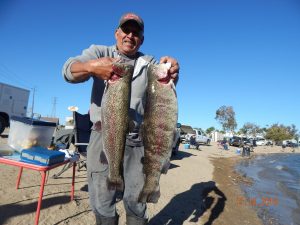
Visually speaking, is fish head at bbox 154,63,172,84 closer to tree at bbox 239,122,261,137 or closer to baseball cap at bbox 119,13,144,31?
baseball cap at bbox 119,13,144,31

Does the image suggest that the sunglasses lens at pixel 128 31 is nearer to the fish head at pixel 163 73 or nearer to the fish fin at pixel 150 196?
the fish head at pixel 163 73

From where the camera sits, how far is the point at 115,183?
2.99 metres

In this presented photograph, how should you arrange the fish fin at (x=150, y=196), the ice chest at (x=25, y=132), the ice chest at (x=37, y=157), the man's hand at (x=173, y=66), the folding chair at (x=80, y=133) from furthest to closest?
→ the folding chair at (x=80, y=133), the ice chest at (x=25, y=132), the ice chest at (x=37, y=157), the fish fin at (x=150, y=196), the man's hand at (x=173, y=66)

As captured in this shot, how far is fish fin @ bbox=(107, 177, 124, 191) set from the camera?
2.97m

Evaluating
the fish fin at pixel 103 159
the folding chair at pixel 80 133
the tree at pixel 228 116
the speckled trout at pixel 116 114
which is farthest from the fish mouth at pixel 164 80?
the tree at pixel 228 116

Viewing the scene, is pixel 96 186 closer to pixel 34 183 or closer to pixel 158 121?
pixel 158 121

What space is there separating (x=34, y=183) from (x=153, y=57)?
551cm

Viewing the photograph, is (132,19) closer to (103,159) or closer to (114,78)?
(114,78)

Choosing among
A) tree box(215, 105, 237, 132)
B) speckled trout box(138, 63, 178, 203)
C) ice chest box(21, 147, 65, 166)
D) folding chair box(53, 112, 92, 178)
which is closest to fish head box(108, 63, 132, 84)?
speckled trout box(138, 63, 178, 203)

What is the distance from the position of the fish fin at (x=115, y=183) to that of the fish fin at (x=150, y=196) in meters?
0.24

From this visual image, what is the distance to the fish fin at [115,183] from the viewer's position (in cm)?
297

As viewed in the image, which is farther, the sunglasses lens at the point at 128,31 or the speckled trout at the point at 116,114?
the sunglasses lens at the point at 128,31

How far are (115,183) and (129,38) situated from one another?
1.62 metres

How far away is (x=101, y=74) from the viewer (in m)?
2.57
